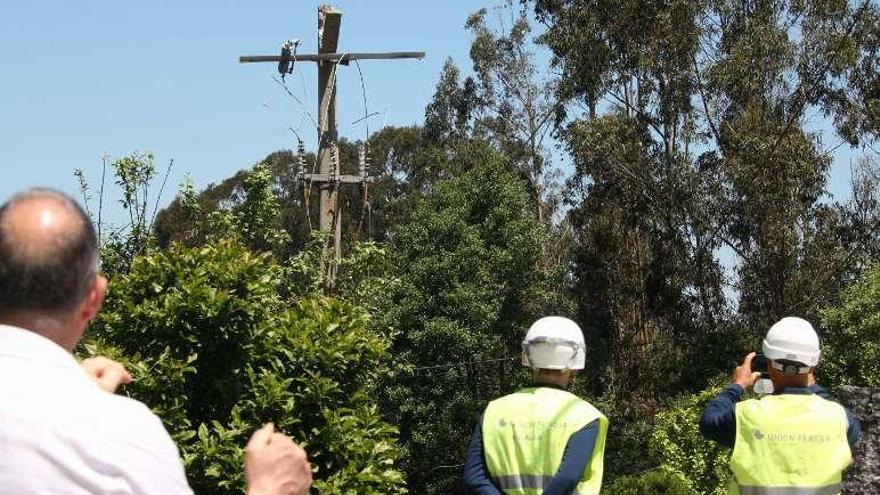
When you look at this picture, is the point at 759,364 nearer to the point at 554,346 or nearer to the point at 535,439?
the point at 554,346

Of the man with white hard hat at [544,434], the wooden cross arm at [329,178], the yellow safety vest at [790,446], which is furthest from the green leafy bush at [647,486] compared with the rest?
the wooden cross arm at [329,178]

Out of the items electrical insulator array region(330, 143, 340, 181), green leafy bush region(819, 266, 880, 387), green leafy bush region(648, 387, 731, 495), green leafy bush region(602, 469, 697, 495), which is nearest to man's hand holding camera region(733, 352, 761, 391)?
green leafy bush region(602, 469, 697, 495)

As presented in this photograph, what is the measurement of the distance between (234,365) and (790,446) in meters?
4.57

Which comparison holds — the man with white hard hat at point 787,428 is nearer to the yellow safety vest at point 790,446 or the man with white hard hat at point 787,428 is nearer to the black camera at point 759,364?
the yellow safety vest at point 790,446

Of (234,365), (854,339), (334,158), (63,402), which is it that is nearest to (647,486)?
(234,365)

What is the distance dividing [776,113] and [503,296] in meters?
6.76

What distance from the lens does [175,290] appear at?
8312mm

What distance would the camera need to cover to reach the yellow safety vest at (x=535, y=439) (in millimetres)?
4160

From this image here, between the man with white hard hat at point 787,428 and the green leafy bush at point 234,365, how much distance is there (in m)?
3.74

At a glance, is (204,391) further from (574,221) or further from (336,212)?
(574,221)

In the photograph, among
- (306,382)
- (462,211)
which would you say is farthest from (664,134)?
(306,382)

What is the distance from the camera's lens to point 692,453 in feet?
52.9

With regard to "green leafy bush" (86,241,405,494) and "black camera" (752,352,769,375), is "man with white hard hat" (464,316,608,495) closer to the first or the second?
"black camera" (752,352,769,375)

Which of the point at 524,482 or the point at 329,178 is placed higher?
the point at 329,178
